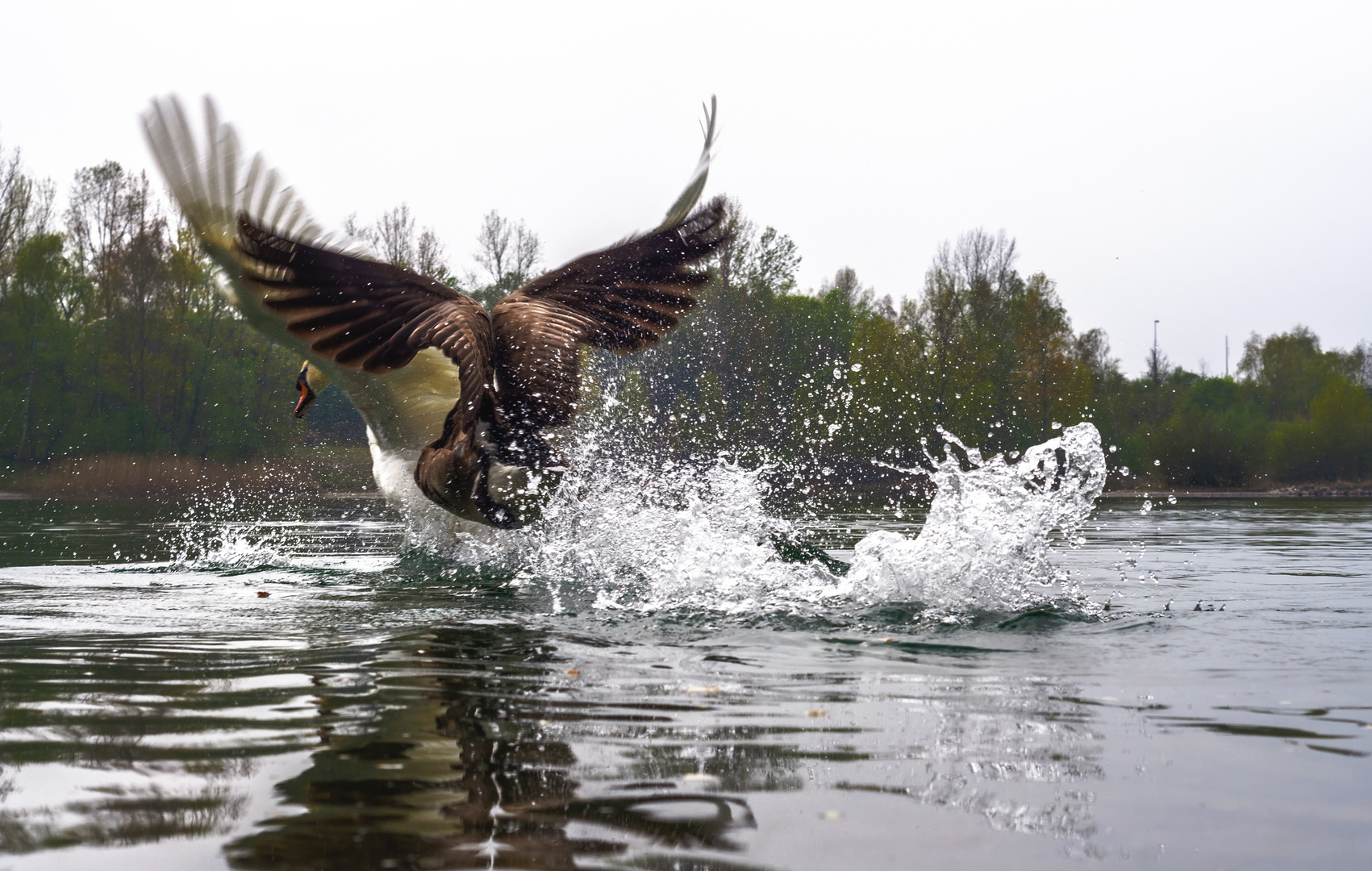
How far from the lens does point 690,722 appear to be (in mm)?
3592

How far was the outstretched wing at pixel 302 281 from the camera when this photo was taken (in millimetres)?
6289

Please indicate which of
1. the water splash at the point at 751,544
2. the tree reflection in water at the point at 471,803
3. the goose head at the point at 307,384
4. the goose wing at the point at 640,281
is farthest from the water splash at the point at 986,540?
the goose head at the point at 307,384

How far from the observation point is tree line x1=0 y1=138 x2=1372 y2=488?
4116cm

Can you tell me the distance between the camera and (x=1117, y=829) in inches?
101

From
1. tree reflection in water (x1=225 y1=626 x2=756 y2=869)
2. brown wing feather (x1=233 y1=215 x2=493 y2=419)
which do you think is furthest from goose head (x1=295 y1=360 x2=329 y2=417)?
tree reflection in water (x1=225 y1=626 x2=756 y2=869)

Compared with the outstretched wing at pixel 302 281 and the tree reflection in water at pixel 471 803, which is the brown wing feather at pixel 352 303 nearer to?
the outstretched wing at pixel 302 281

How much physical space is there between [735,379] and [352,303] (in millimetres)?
41604

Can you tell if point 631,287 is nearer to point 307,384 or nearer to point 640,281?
point 640,281

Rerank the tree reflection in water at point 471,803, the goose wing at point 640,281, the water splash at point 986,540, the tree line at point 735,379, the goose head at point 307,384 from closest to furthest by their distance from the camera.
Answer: the tree reflection in water at point 471,803 < the water splash at point 986,540 < the goose wing at point 640,281 < the goose head at point 307,384 < the tree line at point 735,379

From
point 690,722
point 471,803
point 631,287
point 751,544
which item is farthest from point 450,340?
point 471,803

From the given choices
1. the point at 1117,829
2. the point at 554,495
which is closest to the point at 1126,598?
the point at 554,495

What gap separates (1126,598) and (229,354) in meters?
45.1

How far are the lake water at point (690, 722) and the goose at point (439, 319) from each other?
0.88 m

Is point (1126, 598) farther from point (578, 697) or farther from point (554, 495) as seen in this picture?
point (578, 697)
